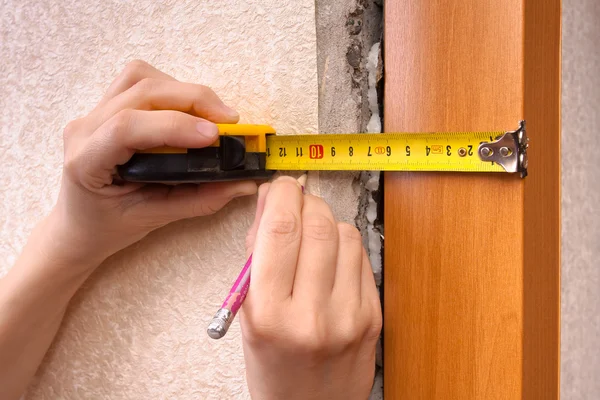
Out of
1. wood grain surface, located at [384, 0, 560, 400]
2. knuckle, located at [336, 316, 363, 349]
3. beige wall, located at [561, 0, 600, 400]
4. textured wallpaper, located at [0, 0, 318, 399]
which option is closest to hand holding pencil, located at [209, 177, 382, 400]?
knuckle, located at [336, 316, 363, 349]

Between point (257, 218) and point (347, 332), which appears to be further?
point (257, 218)

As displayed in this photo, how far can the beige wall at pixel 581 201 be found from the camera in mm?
906

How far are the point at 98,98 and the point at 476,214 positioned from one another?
2.48 feet

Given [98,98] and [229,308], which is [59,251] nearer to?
[98,98]

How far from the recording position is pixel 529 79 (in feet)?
1.99

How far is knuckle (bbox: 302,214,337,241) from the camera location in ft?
2.19

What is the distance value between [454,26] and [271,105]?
0.33 metres

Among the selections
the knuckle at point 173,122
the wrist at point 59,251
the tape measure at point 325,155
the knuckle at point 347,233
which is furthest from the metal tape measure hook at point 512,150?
the wrist at point 59,251

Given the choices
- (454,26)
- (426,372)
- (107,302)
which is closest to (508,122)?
(454,26)

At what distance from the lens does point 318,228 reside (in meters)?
0.67

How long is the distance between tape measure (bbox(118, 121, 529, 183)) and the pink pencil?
0.18 meters

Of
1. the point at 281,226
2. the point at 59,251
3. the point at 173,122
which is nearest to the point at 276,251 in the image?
the point at 281,226

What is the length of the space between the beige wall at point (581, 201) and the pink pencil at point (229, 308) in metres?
0.63

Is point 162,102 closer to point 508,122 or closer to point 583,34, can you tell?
point 508,122
